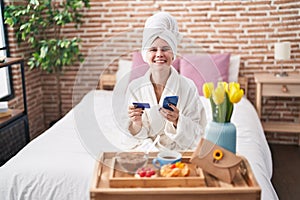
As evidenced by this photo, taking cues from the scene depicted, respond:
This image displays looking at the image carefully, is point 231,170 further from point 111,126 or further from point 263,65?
point 263,65

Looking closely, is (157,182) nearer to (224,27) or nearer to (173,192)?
(173,192)

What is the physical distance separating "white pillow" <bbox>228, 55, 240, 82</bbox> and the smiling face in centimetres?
215

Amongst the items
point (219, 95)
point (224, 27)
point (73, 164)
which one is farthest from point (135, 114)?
point (224, 27)

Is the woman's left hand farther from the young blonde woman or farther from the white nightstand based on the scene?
the white nightstand

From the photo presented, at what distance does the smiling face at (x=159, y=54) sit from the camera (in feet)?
5.41

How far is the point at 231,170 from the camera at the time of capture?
1.48m

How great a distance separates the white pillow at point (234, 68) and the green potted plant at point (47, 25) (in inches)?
57.3

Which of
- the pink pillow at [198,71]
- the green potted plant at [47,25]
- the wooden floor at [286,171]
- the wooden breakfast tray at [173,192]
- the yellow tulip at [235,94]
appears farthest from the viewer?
the green potted plant at [47,25]

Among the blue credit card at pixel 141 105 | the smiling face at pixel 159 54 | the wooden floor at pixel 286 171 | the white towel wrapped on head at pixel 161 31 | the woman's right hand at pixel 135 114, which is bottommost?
the wooden floor at pixel 286 171

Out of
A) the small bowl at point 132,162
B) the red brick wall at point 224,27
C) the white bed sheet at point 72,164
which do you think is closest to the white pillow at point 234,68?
the red brick wall at point 224,27

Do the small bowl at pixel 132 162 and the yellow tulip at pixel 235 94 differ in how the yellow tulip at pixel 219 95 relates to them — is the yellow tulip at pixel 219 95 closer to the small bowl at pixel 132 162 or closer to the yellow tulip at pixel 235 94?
the yellow tulip at pixel 235 94

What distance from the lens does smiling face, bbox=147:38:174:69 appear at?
1.65m

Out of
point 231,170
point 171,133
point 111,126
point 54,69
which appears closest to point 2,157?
point 54,69

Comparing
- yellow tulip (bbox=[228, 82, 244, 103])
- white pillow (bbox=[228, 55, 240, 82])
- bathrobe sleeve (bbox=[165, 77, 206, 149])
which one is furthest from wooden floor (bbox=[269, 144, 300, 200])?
yellow tulip (bbox=[228, 82, 244, 103])
